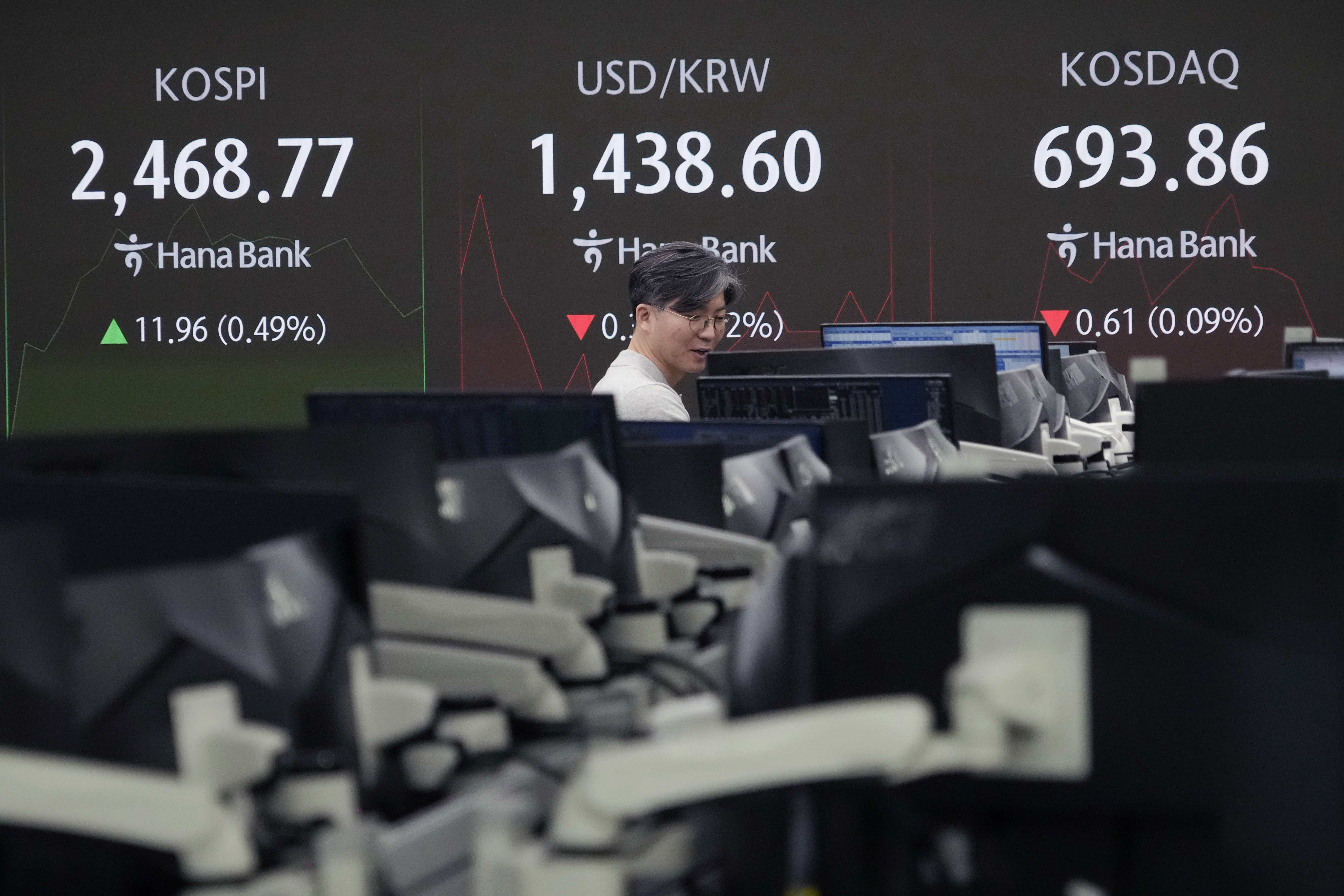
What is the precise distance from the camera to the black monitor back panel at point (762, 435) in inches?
69.6

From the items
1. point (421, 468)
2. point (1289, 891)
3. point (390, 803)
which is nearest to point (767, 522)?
point (421, 468)

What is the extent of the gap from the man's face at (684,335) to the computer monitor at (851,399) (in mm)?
1055

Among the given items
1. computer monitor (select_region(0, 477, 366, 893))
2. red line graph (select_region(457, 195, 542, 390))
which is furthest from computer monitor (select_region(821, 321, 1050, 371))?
computer monitor (select_region(0, 477, 366, 893))

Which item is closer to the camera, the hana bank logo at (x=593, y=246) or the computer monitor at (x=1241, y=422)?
the computer monitor at (x=1241, y=422)

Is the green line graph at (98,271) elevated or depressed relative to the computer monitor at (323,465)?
elevated

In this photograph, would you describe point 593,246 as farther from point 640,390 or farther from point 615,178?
point 640,390

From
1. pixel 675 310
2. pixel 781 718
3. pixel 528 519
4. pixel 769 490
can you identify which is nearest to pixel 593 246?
pixel 675 310

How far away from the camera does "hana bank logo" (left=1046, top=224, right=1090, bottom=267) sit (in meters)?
5.60

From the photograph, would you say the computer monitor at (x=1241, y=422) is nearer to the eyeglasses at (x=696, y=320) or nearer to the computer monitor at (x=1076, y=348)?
the eyeglasses at (x=696, y=320)

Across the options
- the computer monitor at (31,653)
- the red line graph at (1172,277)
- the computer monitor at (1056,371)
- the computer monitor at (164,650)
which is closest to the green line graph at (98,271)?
the red line graph at (1172,277)

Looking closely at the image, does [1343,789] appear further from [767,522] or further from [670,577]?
[767,522]

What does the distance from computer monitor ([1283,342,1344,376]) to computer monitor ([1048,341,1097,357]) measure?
3.97 ft

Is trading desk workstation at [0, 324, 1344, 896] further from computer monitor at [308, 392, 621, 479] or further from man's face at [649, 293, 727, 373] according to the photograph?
man's face at [649, 293, 727, 373]

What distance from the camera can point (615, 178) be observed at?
5.62 m
